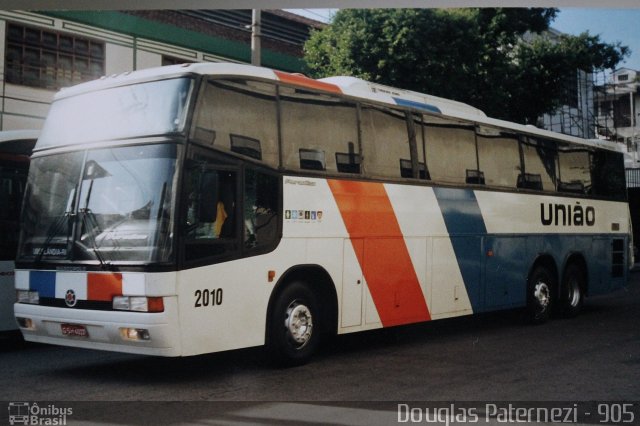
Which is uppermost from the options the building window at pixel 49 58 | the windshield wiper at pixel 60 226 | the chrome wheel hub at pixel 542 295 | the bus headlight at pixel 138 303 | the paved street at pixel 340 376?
the building window at pixel 49 58

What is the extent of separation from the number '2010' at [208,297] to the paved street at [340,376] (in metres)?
0.81

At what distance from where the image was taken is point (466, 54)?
20.9 m

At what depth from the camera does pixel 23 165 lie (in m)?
10.6

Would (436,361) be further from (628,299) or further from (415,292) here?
(628,299)

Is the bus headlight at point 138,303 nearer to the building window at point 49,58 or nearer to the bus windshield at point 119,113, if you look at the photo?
the bus windshield at point 119,113

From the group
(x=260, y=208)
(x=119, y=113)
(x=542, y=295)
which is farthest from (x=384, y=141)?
(x=542, y=295)

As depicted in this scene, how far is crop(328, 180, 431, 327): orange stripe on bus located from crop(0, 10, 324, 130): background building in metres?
10.4

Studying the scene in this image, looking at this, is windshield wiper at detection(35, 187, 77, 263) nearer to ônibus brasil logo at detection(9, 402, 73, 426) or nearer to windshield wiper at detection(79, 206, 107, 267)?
windshield wiper at detection(79, 206, 107, 267)

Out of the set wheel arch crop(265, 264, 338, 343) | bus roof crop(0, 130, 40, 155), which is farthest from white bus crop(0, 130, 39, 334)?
wheel arch crop(265, 264, 338, 343)

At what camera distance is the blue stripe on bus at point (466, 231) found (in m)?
11.2

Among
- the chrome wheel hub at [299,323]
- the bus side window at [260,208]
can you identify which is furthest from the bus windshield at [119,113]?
the chrome wheel hub at [299,323]

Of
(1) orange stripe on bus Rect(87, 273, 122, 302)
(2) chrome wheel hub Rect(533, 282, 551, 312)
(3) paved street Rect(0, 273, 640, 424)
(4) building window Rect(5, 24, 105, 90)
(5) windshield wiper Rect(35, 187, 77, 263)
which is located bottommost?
(3) paved street Rect(0, 273, 640, 424)

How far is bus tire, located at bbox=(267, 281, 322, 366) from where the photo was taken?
8.50m

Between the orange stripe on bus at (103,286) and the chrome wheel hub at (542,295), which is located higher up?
the orange stripe on bus at (103,286)
